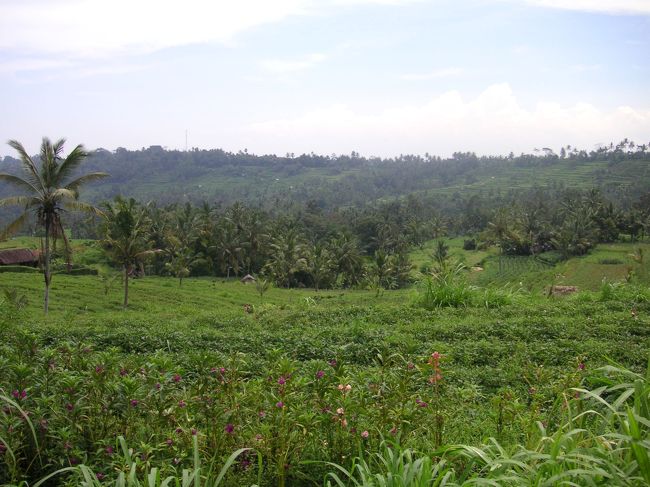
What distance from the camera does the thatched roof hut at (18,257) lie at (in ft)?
126

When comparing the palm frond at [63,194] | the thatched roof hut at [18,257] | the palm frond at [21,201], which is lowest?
the thatched roof hut at [18,257]

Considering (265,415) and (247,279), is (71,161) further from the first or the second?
(247,279)

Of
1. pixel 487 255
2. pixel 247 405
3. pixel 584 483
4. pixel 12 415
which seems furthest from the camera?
pixel 487 255

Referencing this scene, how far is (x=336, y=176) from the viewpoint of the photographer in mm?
152875

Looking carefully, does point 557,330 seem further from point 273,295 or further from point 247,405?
point 273,295

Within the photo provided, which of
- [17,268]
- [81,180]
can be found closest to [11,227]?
[81,180]

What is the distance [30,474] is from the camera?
3.62 meters

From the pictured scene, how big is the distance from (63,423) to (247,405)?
48.3 inches

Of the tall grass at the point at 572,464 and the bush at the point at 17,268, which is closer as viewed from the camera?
the tall grass at the point at 572,464

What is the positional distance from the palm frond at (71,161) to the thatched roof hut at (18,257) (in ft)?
74.2

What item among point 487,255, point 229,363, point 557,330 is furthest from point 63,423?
point 487,255

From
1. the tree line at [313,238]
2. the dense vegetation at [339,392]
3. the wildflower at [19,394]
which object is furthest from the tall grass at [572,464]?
the tree line at [313,238]

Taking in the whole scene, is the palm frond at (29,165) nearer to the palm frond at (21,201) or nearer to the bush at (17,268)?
the palm frond at (21,201)

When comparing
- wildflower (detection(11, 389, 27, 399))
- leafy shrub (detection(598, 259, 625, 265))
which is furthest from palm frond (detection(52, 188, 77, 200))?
leafy shrub (detection(598, 259, 625, 265))
